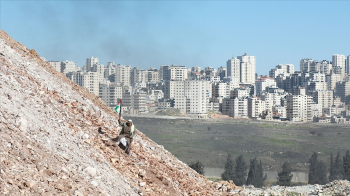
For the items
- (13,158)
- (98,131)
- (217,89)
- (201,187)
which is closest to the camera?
(13,158)

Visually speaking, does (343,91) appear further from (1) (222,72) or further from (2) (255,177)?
(2) (255,177)

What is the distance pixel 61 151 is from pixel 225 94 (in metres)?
130

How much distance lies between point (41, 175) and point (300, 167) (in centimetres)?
5072

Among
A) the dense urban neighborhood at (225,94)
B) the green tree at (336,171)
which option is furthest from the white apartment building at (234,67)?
the green tree at (336,171)

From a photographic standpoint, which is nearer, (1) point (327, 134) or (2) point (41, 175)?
(2) point (41, 175)

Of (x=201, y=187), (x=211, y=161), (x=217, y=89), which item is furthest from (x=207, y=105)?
(x=201, y=187)

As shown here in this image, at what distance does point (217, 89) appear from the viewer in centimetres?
13462

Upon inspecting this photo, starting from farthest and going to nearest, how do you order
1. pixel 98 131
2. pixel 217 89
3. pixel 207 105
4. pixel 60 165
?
pixel 217 89 → pixel 207 105 → pixel 98 131 → pixel 60 165

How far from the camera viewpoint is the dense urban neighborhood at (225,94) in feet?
362

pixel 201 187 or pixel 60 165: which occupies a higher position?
pixel 60 165

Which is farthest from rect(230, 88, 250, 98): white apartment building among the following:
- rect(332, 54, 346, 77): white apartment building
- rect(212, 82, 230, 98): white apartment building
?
rect(332, 54, 346, 77): white apartment building

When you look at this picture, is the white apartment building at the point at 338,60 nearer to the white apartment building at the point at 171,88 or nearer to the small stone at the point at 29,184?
the white apartment building at the point at 171,88

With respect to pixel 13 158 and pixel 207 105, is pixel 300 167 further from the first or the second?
pixel 207 105

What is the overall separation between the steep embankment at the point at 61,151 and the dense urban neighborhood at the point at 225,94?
94.8m
